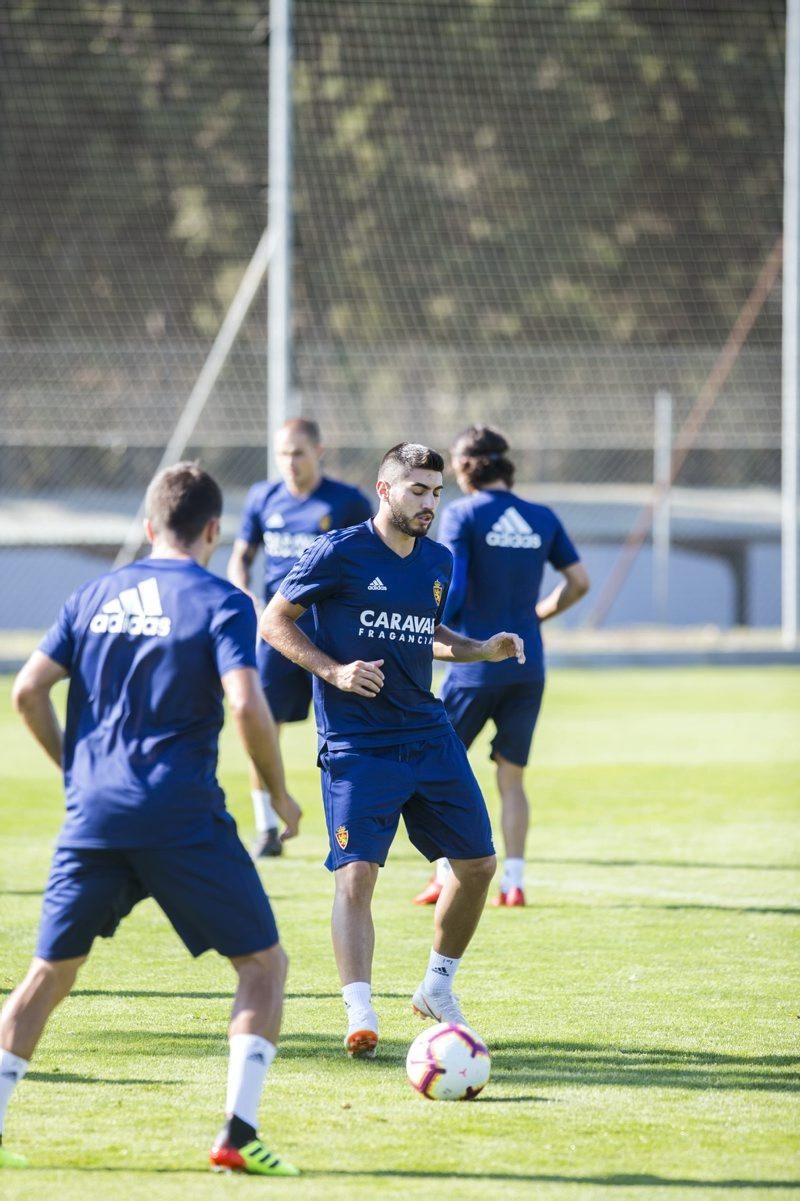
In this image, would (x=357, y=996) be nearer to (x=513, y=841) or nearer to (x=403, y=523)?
(x=403, y=523)

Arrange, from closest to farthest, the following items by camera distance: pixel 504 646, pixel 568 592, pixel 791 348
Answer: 1. pixel 504 646
2. pixel 568 592
3. pixel 791 348

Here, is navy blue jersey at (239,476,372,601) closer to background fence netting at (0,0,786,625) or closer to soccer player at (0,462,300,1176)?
soccer player at (0,462,300,1176)

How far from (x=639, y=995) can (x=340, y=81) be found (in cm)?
3432

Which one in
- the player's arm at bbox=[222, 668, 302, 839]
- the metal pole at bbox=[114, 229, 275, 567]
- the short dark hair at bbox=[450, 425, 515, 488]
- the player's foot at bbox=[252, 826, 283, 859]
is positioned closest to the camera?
the player's arm at bbox=[222, 668, 302, 839]

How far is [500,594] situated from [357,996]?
3.02m

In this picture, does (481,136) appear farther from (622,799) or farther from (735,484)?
(622,799)

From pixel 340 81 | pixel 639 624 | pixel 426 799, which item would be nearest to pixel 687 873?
pixel 426 799

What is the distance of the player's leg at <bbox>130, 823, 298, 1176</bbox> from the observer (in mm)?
4574

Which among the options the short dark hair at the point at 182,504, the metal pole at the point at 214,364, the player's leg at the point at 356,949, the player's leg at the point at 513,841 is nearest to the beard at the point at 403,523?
the player's leg at the point at 356,949

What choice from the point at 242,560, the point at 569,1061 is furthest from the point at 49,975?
the point at 242,560

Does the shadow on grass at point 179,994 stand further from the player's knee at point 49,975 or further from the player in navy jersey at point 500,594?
the player's knee at point 49,975

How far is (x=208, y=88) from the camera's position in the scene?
39.4 m

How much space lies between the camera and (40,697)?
4.68m

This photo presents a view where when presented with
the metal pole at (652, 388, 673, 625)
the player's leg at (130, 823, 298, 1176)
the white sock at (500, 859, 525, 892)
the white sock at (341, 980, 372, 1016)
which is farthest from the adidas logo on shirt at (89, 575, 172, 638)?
the metal pole at (652, 388, 673, 625)
